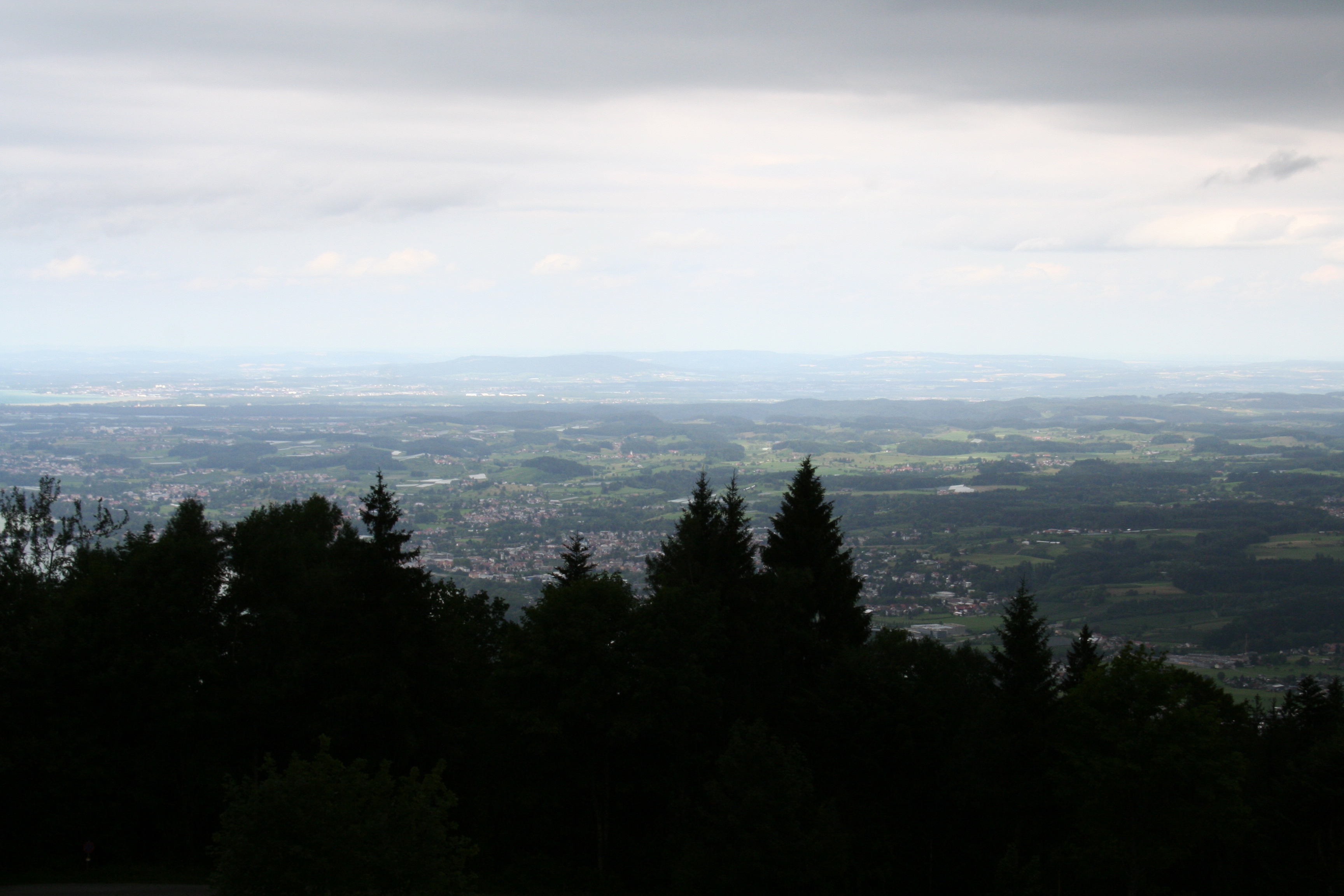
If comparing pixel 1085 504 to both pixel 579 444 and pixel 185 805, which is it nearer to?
pixel 579 444

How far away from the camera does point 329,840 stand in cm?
1447

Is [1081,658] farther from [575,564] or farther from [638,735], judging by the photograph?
[638,735]

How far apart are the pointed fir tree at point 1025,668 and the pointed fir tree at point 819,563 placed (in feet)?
17.5

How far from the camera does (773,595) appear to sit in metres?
27.6

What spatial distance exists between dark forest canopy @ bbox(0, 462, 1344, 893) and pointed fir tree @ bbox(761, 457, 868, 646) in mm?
1751

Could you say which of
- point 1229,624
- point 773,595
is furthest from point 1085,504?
point 773,595

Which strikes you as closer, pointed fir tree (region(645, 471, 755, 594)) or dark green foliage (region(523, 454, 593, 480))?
pointed fir tree (region(645, 471, 755, 594))

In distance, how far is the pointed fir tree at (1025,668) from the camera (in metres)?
24.6

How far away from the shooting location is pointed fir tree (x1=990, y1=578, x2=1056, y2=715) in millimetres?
24562

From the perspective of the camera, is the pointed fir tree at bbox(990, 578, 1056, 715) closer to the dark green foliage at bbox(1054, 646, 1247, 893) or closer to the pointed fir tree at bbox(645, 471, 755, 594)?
the dark green foliage at bbox(1054, 646, 1247, 893)

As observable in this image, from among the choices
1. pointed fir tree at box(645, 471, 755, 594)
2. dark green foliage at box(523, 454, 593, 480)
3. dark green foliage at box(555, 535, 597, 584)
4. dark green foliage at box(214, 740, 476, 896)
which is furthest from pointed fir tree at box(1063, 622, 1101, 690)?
dark green foliage at box(523, 454, 593, 480)

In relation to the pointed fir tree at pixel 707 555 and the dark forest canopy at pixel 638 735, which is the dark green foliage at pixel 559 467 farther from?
the dark forest canopy at pixel 638 735

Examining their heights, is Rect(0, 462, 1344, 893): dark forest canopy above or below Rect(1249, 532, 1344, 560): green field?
above

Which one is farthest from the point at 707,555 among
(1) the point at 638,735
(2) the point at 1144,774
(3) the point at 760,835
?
(2) the point at 1144,774
